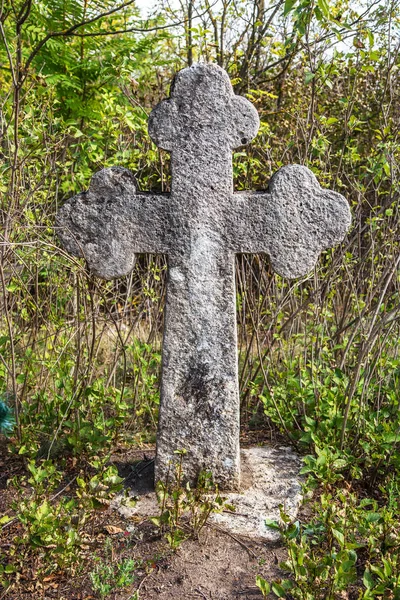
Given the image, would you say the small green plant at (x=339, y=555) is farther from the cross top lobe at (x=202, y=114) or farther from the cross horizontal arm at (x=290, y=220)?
the cross top lobe at (x=202, y=114)

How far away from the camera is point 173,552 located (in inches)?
99.0

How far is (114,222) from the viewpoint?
2854mm

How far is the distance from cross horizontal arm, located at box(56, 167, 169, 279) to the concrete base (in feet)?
3.41

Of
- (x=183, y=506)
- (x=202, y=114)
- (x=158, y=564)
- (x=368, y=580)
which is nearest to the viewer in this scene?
(x=368, y=580)

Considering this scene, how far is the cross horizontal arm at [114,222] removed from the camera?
112 inches

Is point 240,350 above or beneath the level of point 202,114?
beneath

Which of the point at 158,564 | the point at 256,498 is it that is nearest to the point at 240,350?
the point at 256,498

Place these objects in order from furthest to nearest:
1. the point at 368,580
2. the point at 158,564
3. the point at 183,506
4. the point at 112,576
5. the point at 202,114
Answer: the point at 202,114 < the point at 183,506 < the point at 158,564 < the point at 112,576 < the point at 368,580

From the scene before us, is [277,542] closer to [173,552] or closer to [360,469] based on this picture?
[173,552]

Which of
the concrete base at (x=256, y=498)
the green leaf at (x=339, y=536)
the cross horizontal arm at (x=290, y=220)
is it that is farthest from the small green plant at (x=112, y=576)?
the cross horizontal arm at (x=290, y=220)

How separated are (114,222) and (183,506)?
1.25 meters

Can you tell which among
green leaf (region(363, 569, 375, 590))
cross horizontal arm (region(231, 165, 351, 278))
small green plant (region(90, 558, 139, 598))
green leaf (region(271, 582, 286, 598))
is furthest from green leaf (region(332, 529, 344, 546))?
cross horizontal arm (region(231, 165, 351, 278))

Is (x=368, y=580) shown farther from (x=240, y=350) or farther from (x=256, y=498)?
A: (x=240, y=350)

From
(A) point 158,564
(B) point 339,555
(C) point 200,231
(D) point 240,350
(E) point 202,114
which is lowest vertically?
(A) point 158,564
